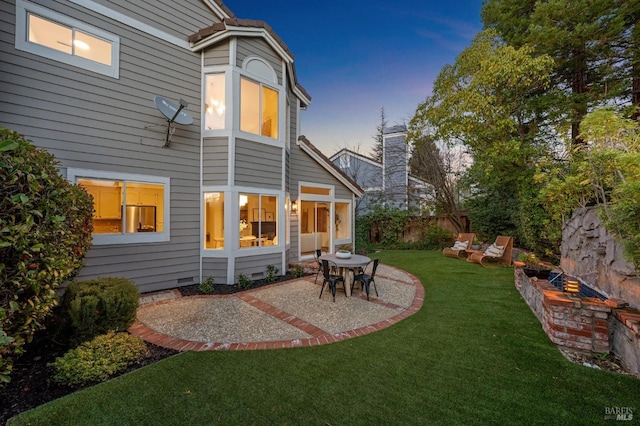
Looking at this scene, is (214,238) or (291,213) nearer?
(214,238)

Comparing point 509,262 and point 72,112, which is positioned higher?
point 72,112

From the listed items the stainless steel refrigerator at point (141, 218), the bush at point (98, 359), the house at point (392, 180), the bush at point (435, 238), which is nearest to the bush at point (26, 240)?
the bush at point (98, 359)

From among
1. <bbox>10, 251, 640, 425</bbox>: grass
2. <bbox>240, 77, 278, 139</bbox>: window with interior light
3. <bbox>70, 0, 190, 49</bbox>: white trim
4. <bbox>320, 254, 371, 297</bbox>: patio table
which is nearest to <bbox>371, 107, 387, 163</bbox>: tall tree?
<bbox>240, 77, 278, 139</bbox>: window with interior light

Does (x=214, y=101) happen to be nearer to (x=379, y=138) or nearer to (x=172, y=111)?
(x=172, y=111)

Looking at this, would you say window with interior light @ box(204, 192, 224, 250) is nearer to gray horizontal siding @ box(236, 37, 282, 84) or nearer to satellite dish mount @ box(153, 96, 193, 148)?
satellite dish mount @ box(153, 96, 193, 148)

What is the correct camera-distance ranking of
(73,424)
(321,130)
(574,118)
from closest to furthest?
1. (73,424)
2. (574,118)
3. (321,130)

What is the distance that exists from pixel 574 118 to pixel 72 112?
48.3 feet

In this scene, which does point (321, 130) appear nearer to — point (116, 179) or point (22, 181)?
point (116, 179)

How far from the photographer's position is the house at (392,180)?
16812 mm

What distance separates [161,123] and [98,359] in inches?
224

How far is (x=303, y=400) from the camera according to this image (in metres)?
2.79

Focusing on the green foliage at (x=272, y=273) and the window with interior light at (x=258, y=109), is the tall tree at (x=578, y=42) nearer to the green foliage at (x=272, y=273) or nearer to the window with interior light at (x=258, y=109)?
the window with interior light at (x=258, y=109)

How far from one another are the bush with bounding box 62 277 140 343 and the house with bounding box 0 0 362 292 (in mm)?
2739

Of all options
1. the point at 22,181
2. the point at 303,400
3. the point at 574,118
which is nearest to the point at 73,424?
the point at 303,400
